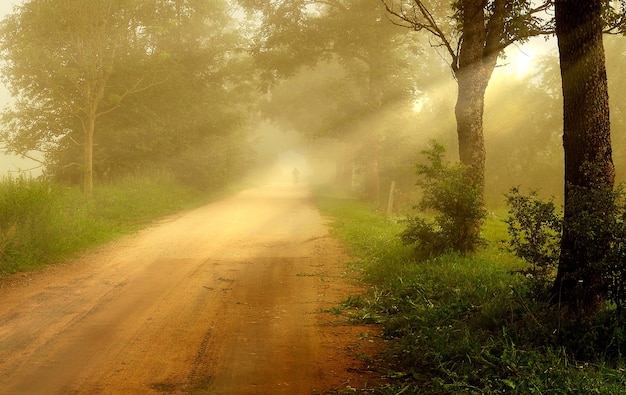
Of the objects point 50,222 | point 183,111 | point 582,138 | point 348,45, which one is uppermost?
point 348,45

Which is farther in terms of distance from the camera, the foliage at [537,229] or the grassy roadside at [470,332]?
the foliage at [537,229]

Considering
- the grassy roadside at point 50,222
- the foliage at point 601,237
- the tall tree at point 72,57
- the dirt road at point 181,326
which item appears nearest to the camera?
the dirt road at point 181,326

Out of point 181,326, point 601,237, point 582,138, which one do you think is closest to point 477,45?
point 582,138

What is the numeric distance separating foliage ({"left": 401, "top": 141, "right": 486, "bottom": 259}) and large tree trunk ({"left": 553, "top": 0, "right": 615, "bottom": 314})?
12.1ft

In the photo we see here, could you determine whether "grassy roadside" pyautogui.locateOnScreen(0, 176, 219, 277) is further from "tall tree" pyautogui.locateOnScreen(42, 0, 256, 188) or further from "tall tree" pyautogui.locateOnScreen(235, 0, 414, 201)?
"tall tree" pyautogui.locateOnScreen(235, 0, 414, 201)

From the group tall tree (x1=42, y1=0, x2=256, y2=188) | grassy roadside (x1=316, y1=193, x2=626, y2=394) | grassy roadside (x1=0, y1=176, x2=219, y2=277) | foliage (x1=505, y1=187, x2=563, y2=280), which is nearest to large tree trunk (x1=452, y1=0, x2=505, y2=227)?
grassy roadside (x1=316, y1=193, x2=626, y2=394)

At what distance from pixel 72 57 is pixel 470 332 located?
17.5 meters

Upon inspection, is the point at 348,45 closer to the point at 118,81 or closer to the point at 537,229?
the point at 118,81

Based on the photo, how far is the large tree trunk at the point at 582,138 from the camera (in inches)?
219

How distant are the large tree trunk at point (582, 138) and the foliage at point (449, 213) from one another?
12.1ft

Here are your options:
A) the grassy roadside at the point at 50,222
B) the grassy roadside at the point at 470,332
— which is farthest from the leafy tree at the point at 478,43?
the grassy roadside at the point at 50,222

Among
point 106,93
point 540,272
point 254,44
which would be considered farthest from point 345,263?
point 254,44

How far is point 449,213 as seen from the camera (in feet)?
32.2

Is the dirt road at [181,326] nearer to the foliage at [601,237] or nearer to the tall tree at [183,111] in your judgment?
the foliage at [601,237]
